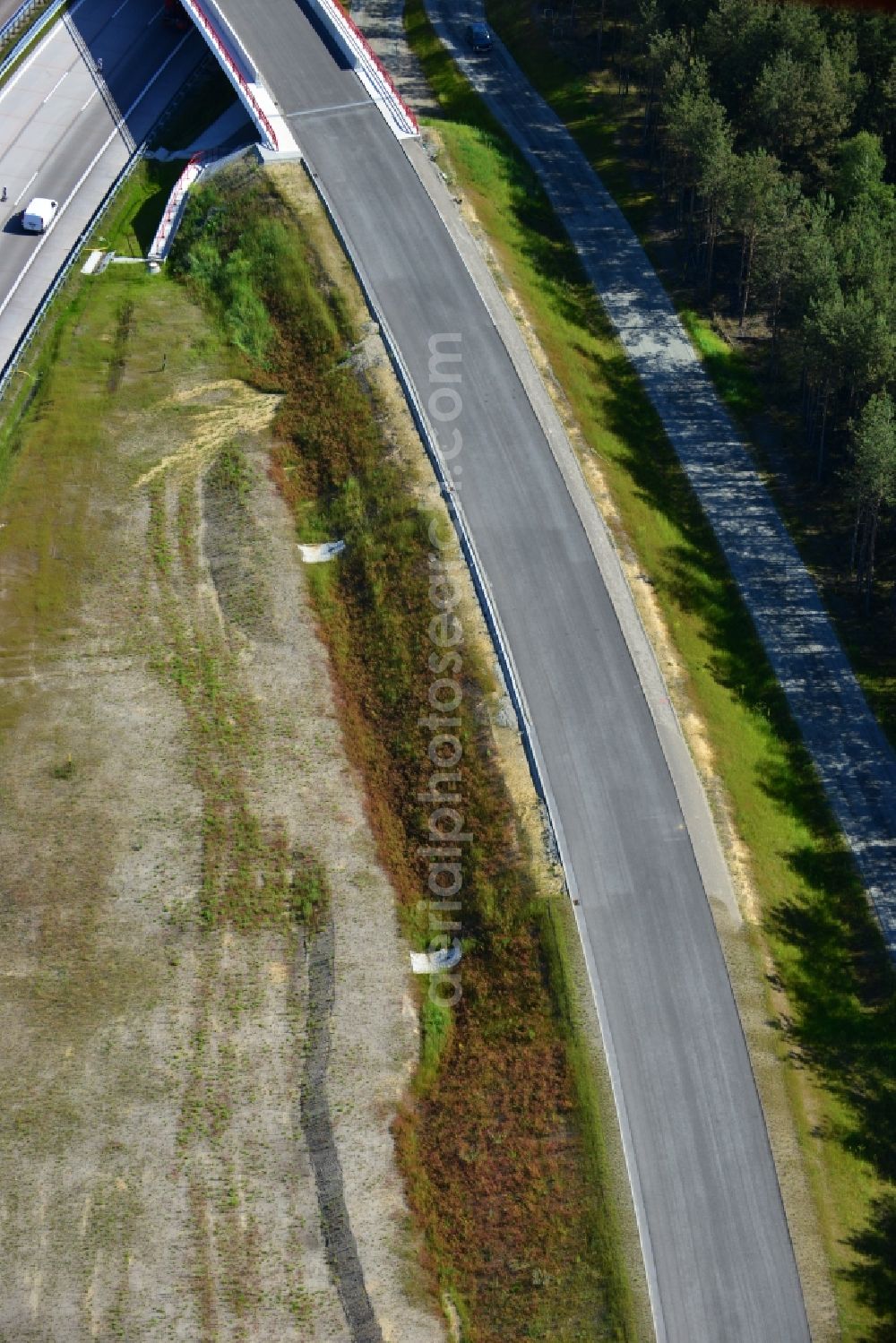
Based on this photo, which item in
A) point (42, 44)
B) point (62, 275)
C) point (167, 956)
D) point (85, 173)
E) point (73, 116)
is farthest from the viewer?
point (42, 44)

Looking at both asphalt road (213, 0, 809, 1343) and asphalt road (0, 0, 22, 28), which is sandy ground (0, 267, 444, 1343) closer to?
asphalt road (213, 0, 809, 1343)

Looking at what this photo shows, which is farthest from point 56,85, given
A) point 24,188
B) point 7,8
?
point 24,188

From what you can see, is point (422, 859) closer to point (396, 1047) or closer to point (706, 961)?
point (396, 1047)

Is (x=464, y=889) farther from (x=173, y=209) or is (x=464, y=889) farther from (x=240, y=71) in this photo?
(x=240, y=71)

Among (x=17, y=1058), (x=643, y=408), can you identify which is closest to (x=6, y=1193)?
(x=17, y=1058)

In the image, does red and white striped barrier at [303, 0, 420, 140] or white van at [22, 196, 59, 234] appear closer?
white van at [22, 196, 59, 234]

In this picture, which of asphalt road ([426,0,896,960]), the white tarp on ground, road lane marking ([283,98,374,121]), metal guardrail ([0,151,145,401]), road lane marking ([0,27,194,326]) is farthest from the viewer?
road lane marking ([283,98,374,121])

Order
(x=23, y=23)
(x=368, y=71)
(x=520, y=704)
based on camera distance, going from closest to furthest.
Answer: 1. (x=520, y=704)
2. (x=368, y=71)
3. (x=23, y=23)

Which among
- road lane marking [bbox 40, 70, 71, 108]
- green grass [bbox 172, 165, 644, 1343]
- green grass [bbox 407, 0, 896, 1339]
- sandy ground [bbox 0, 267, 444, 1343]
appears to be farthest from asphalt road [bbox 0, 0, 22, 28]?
sandy ground [bbox 0, 267, 444, 1343]
